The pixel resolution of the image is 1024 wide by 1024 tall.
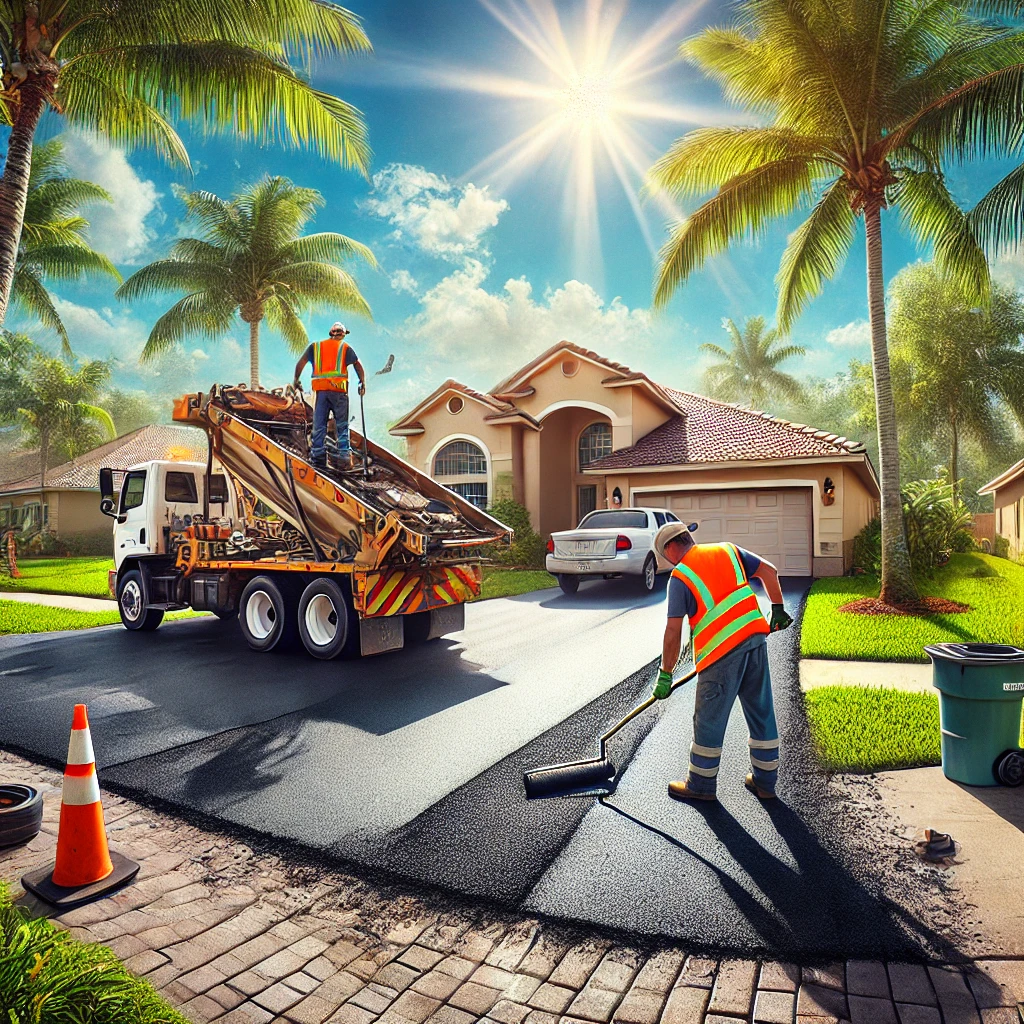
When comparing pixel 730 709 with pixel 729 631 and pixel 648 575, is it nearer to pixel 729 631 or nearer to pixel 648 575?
pixel 729 631

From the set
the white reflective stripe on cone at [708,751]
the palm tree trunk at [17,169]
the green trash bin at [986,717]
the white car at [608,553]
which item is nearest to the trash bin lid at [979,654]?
the green trash bin at [986,717]

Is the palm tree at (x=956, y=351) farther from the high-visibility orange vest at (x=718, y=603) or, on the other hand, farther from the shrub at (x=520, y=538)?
the high-visibility orange vest at (x=718, y=603)

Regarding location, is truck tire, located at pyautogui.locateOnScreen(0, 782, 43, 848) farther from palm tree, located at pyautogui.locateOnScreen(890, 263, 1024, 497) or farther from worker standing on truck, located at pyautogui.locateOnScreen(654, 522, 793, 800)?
palm tree, located at pyautogui.locateOnScreen(890, 263, 1024, 497)

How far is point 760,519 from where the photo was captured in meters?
17.5

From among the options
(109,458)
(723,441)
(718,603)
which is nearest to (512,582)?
(723,441)

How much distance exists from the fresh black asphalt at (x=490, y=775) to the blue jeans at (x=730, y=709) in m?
0.21

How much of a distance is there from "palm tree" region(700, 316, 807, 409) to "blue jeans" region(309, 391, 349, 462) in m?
41.5

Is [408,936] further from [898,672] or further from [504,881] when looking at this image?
[898,672]

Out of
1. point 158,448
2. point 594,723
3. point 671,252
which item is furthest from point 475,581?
point 158,448

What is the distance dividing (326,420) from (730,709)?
6593mm

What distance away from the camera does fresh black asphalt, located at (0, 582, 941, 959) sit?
3.24m

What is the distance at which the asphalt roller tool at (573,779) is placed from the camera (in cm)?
441

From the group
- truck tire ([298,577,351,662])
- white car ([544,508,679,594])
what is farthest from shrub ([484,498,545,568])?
truck tire ([298,577,351,662])

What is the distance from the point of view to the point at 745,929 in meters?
3.00
